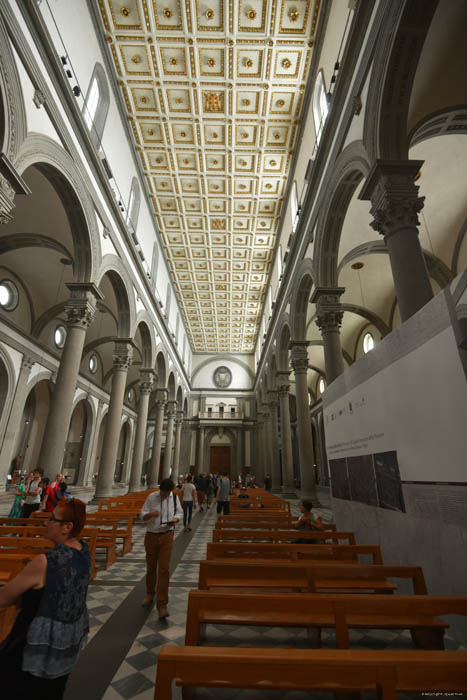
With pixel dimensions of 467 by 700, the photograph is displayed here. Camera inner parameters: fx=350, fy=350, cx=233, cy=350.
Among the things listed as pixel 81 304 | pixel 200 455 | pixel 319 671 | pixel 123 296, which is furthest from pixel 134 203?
pixel 200 455

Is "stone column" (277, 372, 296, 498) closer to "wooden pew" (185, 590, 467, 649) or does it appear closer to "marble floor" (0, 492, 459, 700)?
"marble floor" (0, 492, 459, 700)

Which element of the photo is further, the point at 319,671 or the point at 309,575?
the point at 309,575

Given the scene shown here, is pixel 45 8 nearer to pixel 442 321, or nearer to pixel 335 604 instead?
pixel 442 321

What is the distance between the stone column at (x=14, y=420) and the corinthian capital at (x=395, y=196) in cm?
1511

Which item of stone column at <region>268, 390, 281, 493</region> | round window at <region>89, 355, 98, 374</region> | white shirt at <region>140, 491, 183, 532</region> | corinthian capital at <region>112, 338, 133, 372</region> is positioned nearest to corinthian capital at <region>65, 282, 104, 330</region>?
corinthian capital at <region>112, 338, 133, 372</region>

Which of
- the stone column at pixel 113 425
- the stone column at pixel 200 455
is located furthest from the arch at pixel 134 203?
the stone column at pixel 200 455

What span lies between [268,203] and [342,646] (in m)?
18.6

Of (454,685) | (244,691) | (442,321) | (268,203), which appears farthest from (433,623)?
(268,203)

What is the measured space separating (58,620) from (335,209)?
402 inches

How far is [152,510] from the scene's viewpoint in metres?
4.07

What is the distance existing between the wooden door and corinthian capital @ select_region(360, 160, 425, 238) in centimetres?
2819

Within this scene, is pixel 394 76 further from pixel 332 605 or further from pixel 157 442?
pixel 157 442

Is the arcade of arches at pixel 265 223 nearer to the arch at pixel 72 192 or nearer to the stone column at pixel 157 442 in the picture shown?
the arch at pixel 72 192

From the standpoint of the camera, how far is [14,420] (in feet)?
47.5
